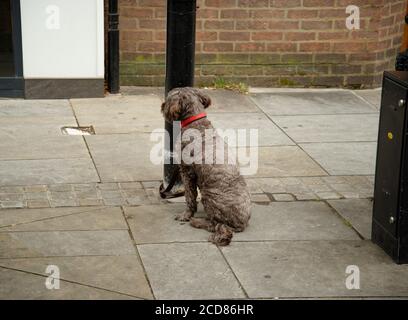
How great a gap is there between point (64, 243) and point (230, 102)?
4.79 meters

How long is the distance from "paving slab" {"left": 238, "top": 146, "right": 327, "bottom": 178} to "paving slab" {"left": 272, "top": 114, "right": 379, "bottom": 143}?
47cm

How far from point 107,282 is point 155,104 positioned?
505cm

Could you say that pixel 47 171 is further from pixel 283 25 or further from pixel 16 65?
pixel 283 25

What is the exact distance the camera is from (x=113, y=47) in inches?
411

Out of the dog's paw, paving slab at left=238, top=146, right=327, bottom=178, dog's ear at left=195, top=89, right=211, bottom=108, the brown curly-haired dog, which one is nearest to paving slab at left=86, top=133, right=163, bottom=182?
paving slab at left=238, top=146, right=327, bottom=178

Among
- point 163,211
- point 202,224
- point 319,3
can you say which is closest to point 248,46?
point 319,3

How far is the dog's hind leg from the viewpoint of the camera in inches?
258

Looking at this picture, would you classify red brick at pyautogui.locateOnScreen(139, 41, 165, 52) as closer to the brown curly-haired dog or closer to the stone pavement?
the stone pavement

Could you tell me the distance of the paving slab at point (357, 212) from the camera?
6.76 m

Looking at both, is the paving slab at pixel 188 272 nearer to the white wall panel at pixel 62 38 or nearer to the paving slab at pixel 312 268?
the paving slab at pixel 312 268

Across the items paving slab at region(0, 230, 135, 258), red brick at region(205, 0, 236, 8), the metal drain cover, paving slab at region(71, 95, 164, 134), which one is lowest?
paving slab at region(0, 230, 135, 258)

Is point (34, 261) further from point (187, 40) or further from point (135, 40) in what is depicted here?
point (135, 40)

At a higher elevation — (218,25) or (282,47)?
(218,25)

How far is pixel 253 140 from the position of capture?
909cm
